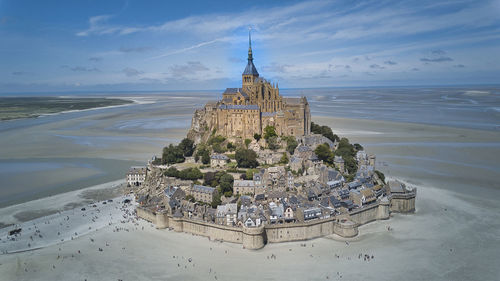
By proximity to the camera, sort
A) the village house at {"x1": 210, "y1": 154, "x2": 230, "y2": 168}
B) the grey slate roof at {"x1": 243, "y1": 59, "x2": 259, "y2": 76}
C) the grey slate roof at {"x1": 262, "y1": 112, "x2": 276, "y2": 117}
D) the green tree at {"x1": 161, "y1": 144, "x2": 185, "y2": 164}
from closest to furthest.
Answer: the village house at {"x1": 210, "y1": 154, "x2": 230, "y2": 168} < the green tree at {"x1": 161, "y1": 144, "x2": 185, "y2": 164} < the grey slate roof at {"x1": 262, "y1": 112, "x2": 276, "y2": 117} < the grey slate roof at {"x1": 243, "y1": 59, "x2": 259, "y2": 76}

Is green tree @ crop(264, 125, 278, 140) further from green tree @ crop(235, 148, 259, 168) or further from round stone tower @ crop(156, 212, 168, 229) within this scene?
round stone tower @ crop(156, 212, 168, 229)

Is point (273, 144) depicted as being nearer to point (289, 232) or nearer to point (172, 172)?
point (172, 172)

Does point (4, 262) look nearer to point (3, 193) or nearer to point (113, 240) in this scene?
point (113, 240)

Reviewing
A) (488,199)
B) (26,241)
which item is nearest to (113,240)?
(26,241)

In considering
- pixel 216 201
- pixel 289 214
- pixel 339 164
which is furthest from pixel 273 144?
pixel 289 214

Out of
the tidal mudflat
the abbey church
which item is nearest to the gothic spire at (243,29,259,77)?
the abbey church

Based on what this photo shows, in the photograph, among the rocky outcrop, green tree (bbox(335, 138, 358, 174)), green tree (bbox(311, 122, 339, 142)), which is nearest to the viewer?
green tree (bbox(335, 138, 358, 174))
